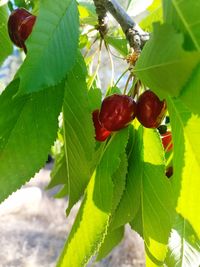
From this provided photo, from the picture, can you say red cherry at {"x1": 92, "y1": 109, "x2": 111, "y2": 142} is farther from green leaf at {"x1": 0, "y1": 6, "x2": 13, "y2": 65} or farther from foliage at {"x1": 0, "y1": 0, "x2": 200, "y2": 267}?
green leaf at {"x1": 0, "y1": 6, "x2": 13, "y2": 65}

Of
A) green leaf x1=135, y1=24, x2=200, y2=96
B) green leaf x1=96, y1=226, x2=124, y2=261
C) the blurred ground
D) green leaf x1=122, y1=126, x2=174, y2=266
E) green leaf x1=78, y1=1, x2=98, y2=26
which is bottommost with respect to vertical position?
the blurred ground

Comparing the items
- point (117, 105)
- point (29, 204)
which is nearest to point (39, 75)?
point (117, 105)

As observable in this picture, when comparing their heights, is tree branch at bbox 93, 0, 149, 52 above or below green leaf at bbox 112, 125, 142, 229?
above

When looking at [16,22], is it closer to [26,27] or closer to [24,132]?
[26,27]

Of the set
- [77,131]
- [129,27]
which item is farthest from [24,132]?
[129,27]

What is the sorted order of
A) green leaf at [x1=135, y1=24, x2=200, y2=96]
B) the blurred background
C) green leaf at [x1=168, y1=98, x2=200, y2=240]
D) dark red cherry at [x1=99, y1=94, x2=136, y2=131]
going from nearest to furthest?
1. green leaf at [x1=135, y1=24, x2=200, y2=96]
2. green leaf at [x1=168, y1=98, x2=200, y2=240]
3. dark red cherry at [x1=99, y1=94, x2=136, y2=131]
4. the blurred background

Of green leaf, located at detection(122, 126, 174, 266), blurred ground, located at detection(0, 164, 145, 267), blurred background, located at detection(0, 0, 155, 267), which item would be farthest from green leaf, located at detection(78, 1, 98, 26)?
blurred ground, located at detection(0, 164, 145, 267)

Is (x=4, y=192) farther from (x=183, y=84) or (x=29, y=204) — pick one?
(x=29, y=204)
